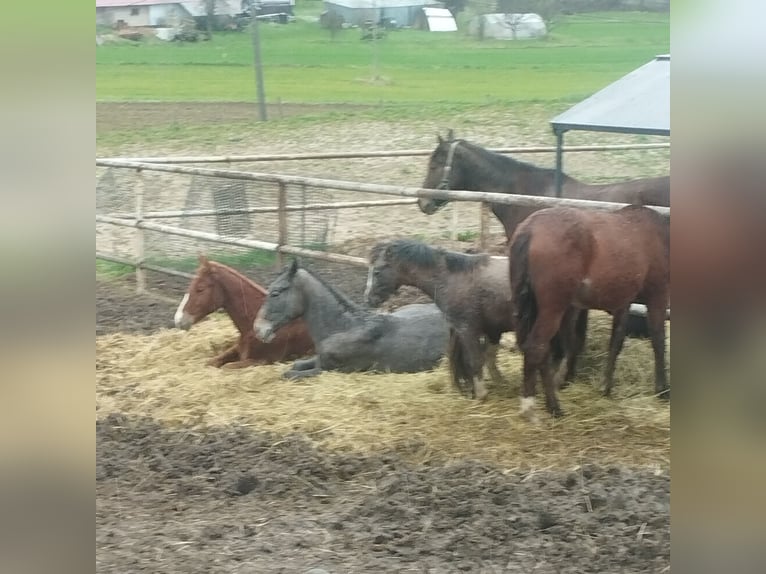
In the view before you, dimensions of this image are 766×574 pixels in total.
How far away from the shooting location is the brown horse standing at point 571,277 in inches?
111

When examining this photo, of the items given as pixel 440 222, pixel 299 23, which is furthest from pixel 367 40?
pixel 440 222

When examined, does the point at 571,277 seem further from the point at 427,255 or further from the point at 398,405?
the point at 398,405

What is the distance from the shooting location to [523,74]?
2676 millimetres

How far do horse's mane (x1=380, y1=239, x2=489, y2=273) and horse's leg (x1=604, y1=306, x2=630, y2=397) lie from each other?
0.50 metres

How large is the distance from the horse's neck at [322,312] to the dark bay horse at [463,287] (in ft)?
0.52

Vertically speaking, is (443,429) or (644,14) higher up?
(644,14)

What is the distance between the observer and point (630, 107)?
2.64 meters

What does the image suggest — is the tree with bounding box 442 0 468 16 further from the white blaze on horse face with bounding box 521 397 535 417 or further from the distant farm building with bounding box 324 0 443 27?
the white blaze on horse face with bounding box 521 397 535 417

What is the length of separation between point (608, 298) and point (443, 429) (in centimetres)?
74

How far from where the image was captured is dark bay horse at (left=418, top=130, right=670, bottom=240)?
280 cm
